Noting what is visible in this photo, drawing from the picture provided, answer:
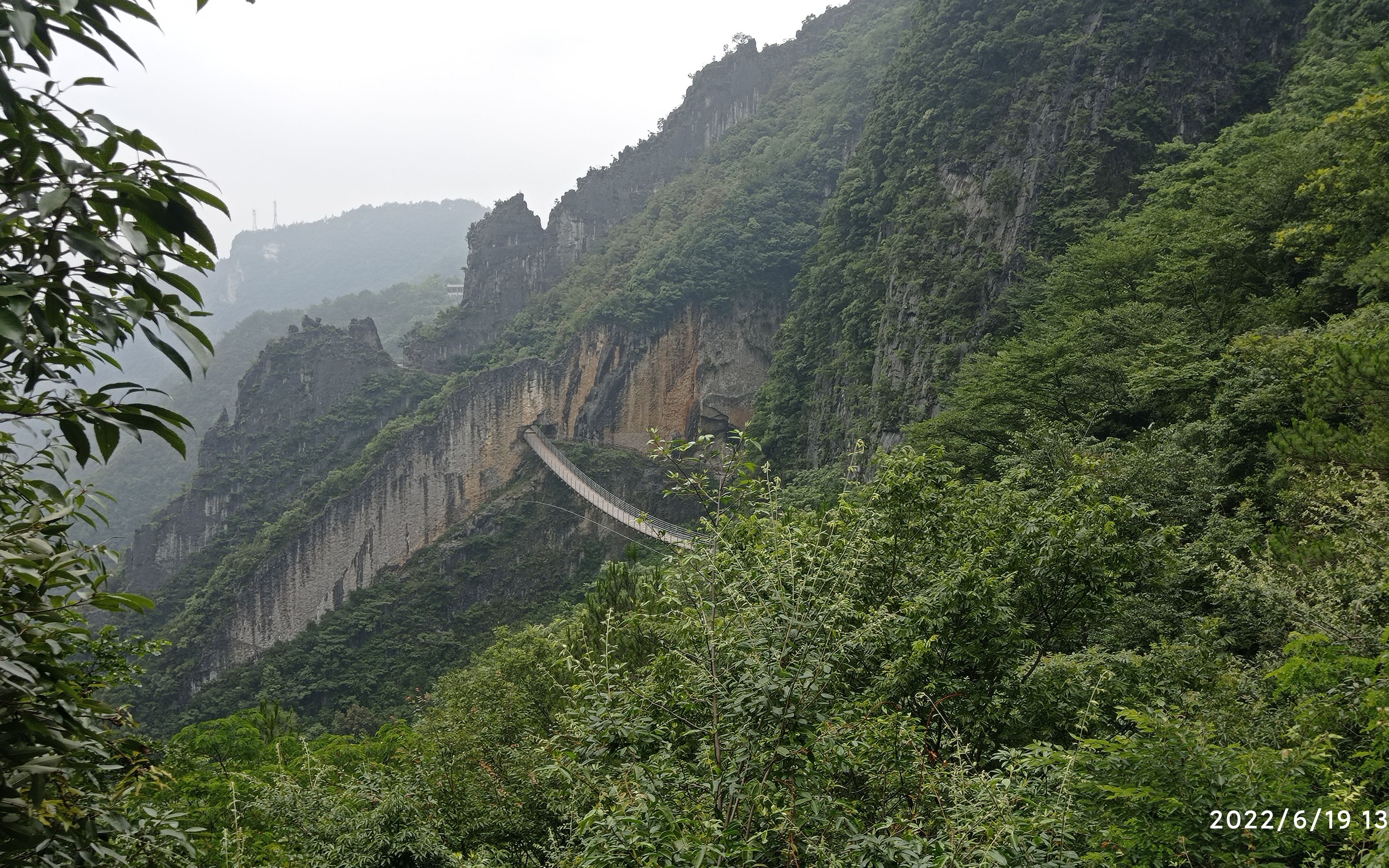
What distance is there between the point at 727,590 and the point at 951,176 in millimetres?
23563

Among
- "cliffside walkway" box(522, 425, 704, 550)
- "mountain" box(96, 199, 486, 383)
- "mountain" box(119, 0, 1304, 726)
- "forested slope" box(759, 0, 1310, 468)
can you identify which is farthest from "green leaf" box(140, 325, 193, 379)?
"mountain" box(96, 199, 486, 383)

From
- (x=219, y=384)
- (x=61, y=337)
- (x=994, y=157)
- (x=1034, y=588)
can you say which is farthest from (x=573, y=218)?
(x=61, y=337)

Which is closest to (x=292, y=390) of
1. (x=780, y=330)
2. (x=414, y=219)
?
(x=780, y=330)

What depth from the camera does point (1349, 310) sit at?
1080 centimetres

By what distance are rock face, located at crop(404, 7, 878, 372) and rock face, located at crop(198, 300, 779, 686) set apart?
10719 mm

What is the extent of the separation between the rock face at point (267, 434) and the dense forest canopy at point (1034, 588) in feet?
64.0

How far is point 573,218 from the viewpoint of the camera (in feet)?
139

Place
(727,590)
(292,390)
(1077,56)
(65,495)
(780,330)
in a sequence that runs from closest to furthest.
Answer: (65,495) < (727,590) < (1077,56) < (780,330) < (292,390)

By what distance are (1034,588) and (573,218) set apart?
130 feet

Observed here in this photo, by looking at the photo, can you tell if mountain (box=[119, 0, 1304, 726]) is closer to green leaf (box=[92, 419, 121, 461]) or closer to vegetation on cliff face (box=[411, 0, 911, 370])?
vegetation on cliff face (box=[411, 0, 911, 370])

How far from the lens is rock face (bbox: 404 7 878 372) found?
4172 centimetres

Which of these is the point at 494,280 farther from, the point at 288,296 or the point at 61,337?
the point at 288,296

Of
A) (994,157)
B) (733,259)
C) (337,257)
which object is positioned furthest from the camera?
(337,257)

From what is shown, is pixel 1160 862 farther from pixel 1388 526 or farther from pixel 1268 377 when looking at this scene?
pixel 1268 377
